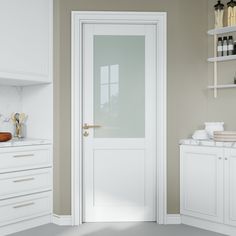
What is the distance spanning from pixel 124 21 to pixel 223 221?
85.3 inches

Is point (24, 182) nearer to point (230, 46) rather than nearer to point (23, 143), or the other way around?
point (23, 143)

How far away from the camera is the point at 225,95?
3.57 meters

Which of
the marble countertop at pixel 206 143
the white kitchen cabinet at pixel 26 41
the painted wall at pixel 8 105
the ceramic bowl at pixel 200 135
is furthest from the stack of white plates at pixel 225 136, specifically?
the painted wall at pixel 8 105

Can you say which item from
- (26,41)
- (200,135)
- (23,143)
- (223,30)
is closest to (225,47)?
(223,30)

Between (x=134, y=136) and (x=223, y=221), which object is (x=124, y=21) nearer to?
(x=134, y=136)

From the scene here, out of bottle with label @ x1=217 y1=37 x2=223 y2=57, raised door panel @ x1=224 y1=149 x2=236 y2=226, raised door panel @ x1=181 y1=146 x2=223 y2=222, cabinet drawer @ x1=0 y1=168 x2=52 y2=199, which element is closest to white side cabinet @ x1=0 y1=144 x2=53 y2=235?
cabinet drawer @ x1=0 y1=168 x2=52 y2=199

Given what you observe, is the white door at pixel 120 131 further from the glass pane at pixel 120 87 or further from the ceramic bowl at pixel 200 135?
the ceramic bowl at pixel 200 135

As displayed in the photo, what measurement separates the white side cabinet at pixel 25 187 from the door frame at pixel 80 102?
291mm

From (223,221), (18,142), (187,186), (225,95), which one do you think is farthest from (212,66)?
(18,142)

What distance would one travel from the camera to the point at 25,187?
3.35 meters

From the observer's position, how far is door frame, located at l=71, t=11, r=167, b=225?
3453mm

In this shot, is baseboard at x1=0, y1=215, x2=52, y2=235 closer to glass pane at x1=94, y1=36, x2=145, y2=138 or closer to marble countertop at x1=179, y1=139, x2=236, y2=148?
glass pane at x1=94, y1=36, x2=145, y2=138

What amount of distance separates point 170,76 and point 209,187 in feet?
3.81

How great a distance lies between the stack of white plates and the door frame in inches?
20.9
